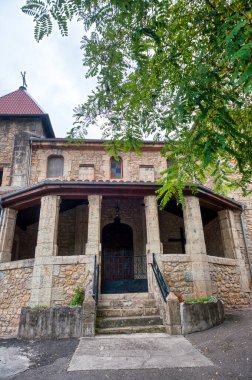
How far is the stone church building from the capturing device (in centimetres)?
719

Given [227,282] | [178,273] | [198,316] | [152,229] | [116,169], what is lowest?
[198,316]

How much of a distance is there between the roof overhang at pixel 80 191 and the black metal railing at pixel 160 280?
84.0 inches

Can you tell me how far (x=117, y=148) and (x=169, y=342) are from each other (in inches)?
144

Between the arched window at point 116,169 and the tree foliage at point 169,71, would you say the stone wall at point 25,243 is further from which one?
the tree foliage at point 169,71

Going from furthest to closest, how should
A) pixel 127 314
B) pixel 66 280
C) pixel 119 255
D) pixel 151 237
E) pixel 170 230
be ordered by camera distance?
pixel 170 230
pixel 119 255
pixel 151 237
pixel 66 280
pixel 127 314

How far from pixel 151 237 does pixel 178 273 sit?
1271 millimetres

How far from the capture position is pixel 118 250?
10695 mm

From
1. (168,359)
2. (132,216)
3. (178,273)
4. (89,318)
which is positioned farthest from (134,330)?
(132,216)

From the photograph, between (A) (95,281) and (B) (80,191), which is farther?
(B) (80,191)

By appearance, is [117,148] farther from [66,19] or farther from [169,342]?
[169,342]

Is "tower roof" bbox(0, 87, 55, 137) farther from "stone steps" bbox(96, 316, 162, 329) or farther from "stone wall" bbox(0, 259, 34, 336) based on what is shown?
"stone steps" bbox(96, 316, 162, 329)

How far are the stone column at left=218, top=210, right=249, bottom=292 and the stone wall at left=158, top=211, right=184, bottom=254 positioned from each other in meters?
2.10

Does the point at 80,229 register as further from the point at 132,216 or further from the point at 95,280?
the point at 95,280

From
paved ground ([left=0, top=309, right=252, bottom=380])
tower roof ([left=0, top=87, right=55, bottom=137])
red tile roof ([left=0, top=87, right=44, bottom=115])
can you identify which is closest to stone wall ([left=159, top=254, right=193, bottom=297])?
paved ground ([left=0, top=309, right=252, bottom=380])
